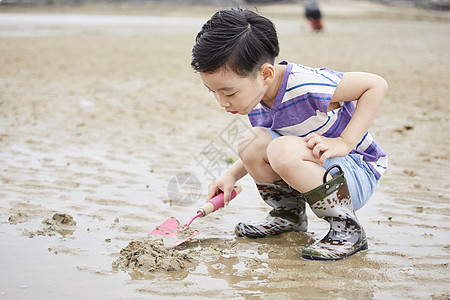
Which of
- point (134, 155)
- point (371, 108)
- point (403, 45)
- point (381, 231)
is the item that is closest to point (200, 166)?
point (134, 155)

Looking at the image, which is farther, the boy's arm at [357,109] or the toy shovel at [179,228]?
the toy shovel at [179,228]

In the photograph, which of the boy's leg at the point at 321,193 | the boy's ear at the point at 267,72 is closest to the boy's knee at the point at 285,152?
the boy's leg at the point at 321,193

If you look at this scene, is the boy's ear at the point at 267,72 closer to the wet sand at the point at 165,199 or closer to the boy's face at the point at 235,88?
the boy's face at the point at 235,88

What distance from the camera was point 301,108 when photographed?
94.5 inches

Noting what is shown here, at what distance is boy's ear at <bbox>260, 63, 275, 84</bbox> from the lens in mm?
2332

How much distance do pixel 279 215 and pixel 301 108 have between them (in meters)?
0.59

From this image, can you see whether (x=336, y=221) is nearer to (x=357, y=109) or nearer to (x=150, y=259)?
(x=357, y=109)

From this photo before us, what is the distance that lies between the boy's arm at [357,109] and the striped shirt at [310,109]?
0.06 m

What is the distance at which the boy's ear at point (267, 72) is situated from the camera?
233cm

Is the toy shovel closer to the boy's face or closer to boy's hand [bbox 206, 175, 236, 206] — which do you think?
boy's hand [bbox 206, 175, 236, 206]

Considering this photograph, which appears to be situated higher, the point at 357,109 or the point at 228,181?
the point at 357,109

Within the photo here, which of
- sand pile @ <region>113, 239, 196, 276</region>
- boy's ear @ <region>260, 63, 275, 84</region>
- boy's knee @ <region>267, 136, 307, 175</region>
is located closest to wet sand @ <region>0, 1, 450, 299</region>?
sand pile @ <region>113, 239, 196, 276</region>

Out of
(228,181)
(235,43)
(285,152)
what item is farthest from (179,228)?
(235,43)

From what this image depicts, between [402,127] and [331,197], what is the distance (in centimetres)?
289
